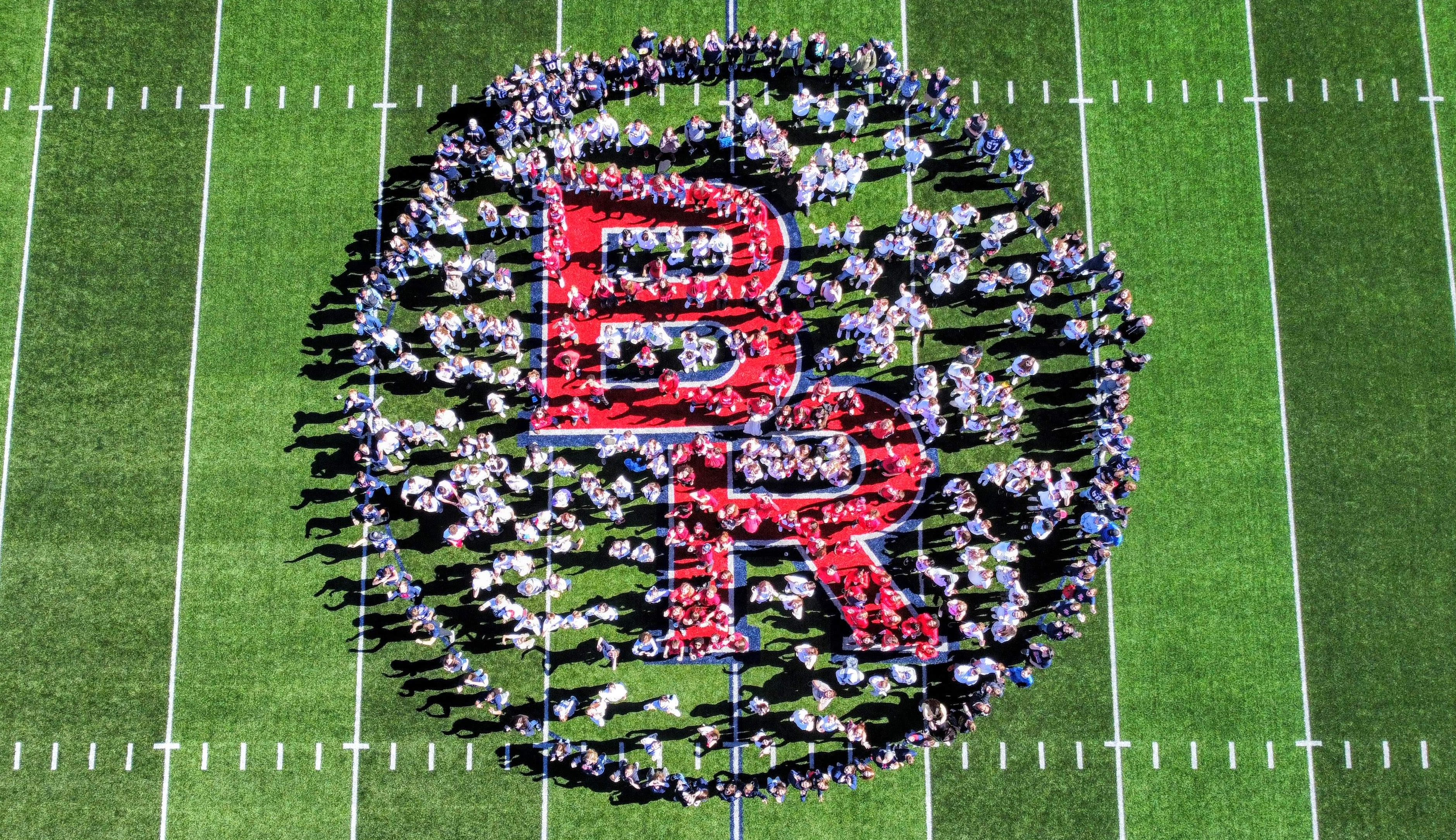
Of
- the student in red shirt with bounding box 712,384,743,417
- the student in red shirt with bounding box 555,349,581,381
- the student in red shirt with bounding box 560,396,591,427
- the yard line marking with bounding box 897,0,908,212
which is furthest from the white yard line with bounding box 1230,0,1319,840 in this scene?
the student in red shirt with bounding box 555,349,581,381

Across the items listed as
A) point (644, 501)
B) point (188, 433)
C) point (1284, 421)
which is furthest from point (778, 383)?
point (188, 433)

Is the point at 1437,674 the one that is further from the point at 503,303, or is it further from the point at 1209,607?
the point at 503,303

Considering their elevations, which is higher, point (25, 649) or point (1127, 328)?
point (1127, 328)

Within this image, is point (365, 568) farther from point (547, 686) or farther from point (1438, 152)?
point (1438, 152)

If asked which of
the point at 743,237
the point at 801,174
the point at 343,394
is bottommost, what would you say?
the point at 343,394

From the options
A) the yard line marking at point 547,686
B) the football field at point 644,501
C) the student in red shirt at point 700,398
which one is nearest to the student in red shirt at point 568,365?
the yard line marking at point 547,686

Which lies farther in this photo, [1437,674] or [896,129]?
[896,129]

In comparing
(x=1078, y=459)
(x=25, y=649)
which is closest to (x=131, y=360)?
(x=25, y=649)
